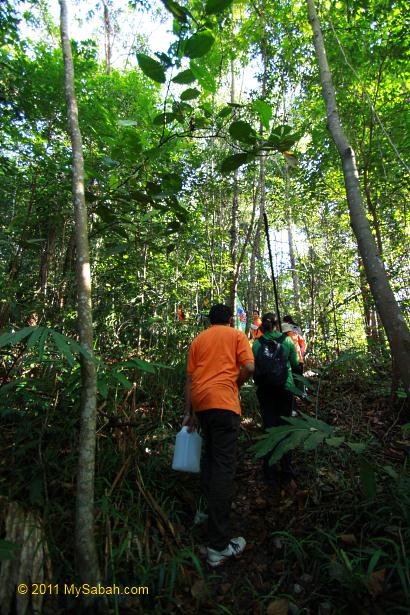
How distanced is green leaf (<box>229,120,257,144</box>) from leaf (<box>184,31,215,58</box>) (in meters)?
0.34

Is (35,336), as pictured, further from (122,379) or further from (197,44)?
(197,44)

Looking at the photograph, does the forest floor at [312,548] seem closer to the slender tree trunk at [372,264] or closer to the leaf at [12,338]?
the slender tree trunk at [372,264]

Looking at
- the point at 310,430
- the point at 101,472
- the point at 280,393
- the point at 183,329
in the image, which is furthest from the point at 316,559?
the point at 183,329

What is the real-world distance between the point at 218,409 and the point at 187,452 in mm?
457

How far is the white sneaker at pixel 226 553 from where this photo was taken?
2.49m

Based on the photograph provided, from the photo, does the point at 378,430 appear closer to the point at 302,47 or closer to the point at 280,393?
the point at 280,393

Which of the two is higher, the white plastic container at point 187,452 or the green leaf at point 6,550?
the white plastic container at point 187,452

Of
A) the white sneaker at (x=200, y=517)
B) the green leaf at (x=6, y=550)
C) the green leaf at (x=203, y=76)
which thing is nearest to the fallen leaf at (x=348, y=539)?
the white sneaker at (x=200, y=517)

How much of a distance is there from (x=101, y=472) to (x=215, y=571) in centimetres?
121

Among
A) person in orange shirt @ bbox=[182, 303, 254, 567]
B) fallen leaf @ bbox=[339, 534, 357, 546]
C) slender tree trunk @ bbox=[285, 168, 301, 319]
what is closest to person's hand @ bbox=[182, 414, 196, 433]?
person in orange shirt @ bbox=[182, 303, 254, 567]

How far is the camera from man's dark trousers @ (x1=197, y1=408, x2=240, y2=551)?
2.57m

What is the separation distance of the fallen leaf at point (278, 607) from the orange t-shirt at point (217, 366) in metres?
1.25

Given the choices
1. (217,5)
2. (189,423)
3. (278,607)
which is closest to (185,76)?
(217,5)

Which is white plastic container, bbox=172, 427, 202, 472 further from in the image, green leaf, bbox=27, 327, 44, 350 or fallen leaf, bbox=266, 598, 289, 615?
green leaf, bbox=27, 327, 44, 350
